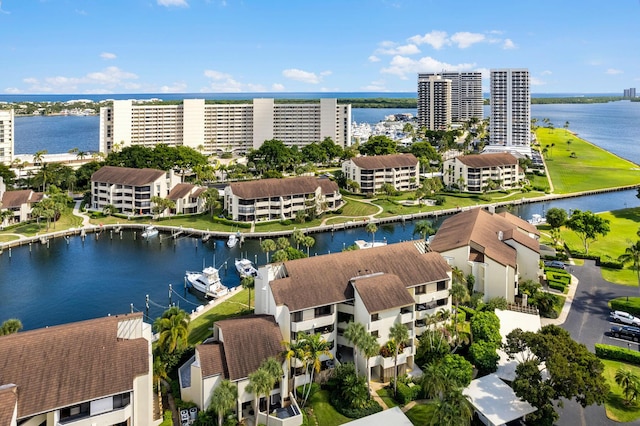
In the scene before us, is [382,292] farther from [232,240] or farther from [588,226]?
[588,226]

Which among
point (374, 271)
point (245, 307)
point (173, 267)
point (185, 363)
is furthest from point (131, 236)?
point (374, 271)

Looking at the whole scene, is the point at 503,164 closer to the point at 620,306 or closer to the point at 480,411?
the point at 620,306

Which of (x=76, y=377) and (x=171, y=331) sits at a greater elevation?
(x=171, y=331)

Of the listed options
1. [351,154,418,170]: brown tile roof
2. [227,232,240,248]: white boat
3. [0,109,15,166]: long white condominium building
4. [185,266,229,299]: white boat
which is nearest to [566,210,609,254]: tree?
[351,154,418,170]: brown tile roof

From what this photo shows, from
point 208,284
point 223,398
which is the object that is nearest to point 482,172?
point 208,284

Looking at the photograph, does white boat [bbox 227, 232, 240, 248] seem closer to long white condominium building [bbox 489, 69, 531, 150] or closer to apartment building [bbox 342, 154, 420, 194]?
apartment building [bbox 342, 154, 420, 194]

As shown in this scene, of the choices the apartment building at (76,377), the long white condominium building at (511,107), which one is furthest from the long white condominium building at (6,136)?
the long white condominium building at (511,107)

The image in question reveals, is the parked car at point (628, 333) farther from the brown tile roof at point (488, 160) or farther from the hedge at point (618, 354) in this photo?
the brown tile roof at point (488, 160)
